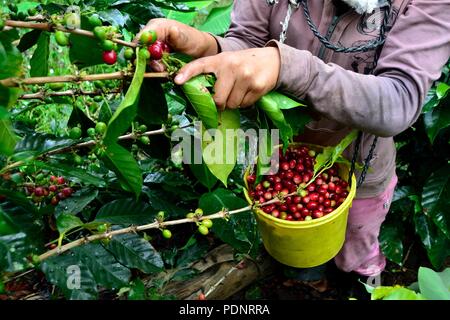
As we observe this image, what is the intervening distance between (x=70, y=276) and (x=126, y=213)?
28 centimetres

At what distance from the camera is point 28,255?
1.05 metres

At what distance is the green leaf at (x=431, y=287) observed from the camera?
0.74 metres

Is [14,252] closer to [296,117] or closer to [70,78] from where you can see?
[70,78]

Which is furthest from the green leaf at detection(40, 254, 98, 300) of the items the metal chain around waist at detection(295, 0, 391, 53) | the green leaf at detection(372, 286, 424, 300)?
the metal chain around waist at detection(295, 0, 391, 53)

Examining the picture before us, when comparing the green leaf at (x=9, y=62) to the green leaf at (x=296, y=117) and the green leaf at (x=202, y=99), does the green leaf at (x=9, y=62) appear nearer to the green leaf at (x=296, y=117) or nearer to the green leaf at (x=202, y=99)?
the green leaf at (x=202, y=99)

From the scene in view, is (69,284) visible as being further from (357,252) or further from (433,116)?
(433,116)

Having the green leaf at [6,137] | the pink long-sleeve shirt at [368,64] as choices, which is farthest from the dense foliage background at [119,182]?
the pink long-sleeve shirt at [368,64]

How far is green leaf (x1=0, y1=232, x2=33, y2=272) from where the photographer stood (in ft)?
3.24

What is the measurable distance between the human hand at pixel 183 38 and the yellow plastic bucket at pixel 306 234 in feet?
1.28

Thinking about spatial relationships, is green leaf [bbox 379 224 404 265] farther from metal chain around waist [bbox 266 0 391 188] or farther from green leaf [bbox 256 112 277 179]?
green leaf [bbox 256 112 277 179]

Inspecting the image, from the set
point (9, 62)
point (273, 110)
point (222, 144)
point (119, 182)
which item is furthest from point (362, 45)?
point (9, 62)

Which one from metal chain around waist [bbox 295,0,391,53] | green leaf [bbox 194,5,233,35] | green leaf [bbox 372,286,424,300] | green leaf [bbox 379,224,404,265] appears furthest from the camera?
green leaf [bbox 194,5,233,35]

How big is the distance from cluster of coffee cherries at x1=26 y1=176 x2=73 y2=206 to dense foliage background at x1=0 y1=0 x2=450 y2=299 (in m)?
0.02
